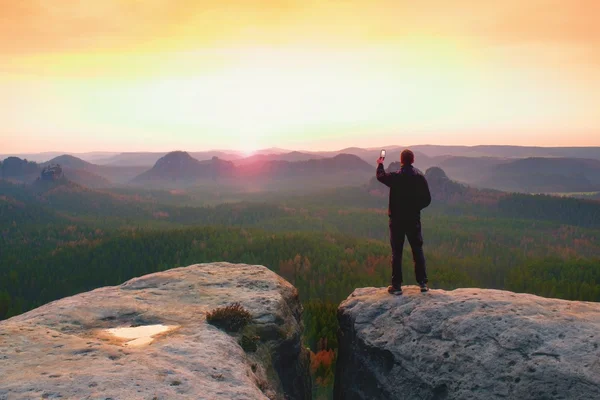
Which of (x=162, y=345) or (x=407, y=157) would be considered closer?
(x=162, y=345)

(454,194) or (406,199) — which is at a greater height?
(406,199)

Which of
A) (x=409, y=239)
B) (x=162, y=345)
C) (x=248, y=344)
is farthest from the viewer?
(x=409, y=239)

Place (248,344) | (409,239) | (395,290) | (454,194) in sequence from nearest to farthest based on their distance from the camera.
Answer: (248,344)
(409,239)
(395,290)
(454,194)

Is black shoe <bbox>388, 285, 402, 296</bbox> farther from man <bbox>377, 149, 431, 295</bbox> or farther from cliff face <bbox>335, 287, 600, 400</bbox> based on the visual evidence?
man <bbox>377, 149, 431, 295</bbox>

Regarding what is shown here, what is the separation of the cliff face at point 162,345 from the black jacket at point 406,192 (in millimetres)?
5234

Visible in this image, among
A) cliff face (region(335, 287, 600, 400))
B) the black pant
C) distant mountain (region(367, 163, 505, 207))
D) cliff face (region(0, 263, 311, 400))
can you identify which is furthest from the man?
distant mountain (region(367, 163, 505, 207))

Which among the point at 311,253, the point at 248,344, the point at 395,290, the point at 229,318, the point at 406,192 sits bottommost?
the point at 311,253

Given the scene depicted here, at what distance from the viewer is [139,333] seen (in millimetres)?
10734

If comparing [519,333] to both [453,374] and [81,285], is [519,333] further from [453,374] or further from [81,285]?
[81,285]

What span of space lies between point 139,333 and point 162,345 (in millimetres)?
1518

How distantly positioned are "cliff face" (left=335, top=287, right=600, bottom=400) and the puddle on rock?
6347mm

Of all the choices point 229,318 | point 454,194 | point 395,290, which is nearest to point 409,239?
point 395,290

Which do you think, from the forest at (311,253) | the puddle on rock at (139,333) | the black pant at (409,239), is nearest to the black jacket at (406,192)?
the black pant at (409,239)

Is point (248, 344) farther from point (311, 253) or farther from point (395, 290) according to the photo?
point (311, 253)
